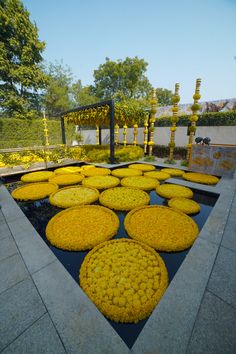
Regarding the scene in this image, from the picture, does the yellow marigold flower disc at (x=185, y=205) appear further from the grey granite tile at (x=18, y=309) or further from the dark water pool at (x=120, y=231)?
the grey granite tile at (x=18, y=309)

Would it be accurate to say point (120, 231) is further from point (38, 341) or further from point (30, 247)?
point (38, 341)

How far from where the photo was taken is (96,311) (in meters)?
1.70

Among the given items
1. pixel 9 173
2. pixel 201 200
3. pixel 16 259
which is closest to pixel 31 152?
pixel 9 173

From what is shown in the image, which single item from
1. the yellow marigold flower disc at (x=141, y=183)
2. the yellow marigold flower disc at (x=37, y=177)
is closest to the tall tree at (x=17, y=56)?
the yellow marigold flower disc at (x=37, y=177)

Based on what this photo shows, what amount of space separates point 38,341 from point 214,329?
1669 millimetres

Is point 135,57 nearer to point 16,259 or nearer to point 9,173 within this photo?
point 9,173

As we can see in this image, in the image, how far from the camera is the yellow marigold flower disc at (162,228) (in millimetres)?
2881

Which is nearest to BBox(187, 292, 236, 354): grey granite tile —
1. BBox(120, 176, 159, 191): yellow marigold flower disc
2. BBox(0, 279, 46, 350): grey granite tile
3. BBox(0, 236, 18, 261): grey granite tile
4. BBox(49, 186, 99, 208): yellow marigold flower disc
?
BBox(0, 279, 46, 350): grey granite tile

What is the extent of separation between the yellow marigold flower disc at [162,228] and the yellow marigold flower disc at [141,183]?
156 centimetres

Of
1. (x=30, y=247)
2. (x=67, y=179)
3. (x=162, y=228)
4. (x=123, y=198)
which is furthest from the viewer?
(x=67, y=179)

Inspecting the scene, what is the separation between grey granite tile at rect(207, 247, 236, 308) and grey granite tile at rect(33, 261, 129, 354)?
4.26 feet

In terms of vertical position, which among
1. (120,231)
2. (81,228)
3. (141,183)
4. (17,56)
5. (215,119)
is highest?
(17,56)

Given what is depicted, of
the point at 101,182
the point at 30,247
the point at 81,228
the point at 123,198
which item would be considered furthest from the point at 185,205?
the point at 30,247

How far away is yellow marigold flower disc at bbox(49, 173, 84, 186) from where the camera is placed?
6168 millimetres
